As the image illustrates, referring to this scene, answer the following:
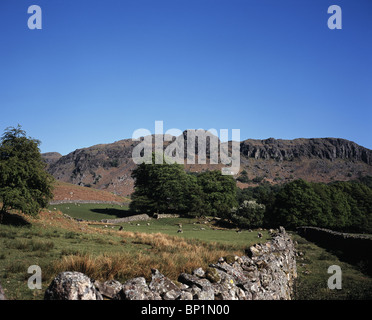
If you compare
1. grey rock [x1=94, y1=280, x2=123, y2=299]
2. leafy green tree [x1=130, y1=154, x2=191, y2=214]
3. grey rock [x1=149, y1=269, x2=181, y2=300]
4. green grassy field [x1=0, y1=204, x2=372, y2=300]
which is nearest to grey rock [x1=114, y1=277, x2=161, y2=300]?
grey rock [x1=94, y1=280, x2=123, y2=299]

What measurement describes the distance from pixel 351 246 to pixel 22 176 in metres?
32.7

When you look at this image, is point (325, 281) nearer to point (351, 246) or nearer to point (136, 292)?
point (351, 246)

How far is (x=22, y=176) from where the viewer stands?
25875 mm

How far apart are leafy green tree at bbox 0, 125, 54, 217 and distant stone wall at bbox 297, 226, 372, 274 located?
28624 millimetres

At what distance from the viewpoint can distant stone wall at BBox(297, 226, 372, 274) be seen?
2223 cm

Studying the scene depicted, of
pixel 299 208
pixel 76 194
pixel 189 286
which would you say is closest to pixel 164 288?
pixel 189 286

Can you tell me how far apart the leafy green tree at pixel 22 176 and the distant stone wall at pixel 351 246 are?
28.6 meters

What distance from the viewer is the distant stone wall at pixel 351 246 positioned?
72.9ft

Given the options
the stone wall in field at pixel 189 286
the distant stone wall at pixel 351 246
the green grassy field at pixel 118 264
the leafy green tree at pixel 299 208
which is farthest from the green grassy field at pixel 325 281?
the leafy green tree at pixel 299 208

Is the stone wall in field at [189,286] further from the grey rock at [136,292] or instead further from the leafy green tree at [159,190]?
the leafy green tree at [159,190]

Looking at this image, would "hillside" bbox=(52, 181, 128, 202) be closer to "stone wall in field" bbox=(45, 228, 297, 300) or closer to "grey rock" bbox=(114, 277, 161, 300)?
"stone wall in field" bbox=(45, 228, 297, 300)
